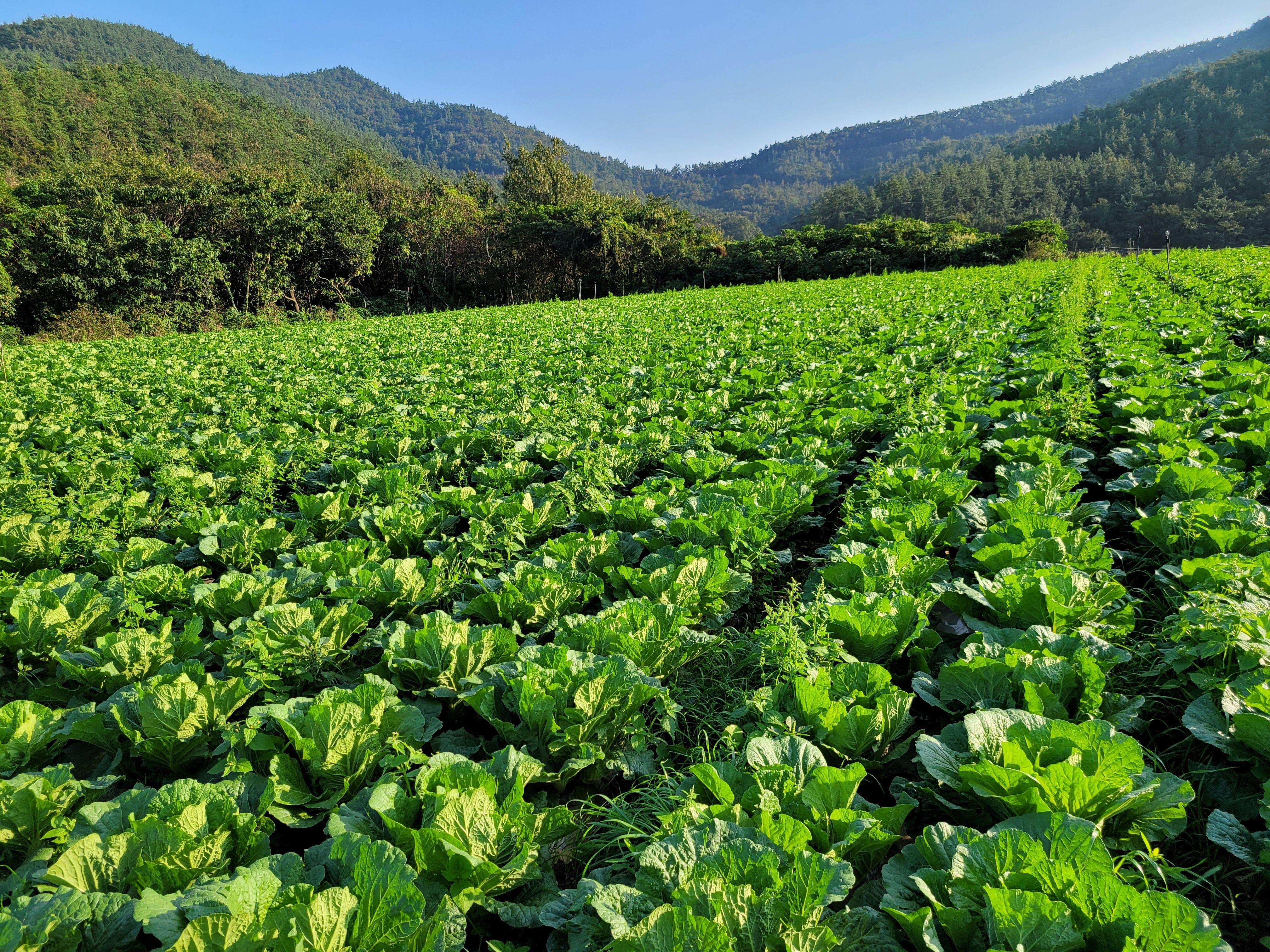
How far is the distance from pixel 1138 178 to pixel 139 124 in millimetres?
95130

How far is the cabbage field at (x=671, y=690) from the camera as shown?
155cm

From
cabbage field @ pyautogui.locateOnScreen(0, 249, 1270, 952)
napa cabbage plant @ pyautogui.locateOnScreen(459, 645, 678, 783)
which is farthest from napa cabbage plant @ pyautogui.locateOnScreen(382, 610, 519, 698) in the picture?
napa cabbage plant @ pyautogui.locateOnScreen(459, 645, 678, 783)

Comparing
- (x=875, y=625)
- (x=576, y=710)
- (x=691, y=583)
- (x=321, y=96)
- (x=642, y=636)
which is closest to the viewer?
(x=576, y=710)

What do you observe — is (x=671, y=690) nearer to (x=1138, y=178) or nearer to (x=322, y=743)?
(x=322, y=743)

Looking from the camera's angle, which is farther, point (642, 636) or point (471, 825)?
point (642, 636)

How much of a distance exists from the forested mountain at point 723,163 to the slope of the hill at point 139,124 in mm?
65181

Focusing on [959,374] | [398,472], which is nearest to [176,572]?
[398,472]

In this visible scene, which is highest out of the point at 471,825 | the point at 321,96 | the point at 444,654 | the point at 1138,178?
the point at 321,96

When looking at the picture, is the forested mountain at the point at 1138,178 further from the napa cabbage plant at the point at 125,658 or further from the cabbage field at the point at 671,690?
the napa cabbage plant at the point at 125,658

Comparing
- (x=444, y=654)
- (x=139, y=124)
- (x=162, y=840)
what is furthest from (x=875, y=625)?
(x=139, y=124)

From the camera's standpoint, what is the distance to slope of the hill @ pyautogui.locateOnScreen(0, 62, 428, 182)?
43.6 m

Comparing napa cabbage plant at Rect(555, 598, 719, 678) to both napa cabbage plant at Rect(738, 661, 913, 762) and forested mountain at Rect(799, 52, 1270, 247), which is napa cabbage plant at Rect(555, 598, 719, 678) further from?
forested mountain at Rect(799, 52, 1270, 247)

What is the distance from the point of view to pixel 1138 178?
64000 millimetres

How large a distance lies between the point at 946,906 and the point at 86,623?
3988mm
